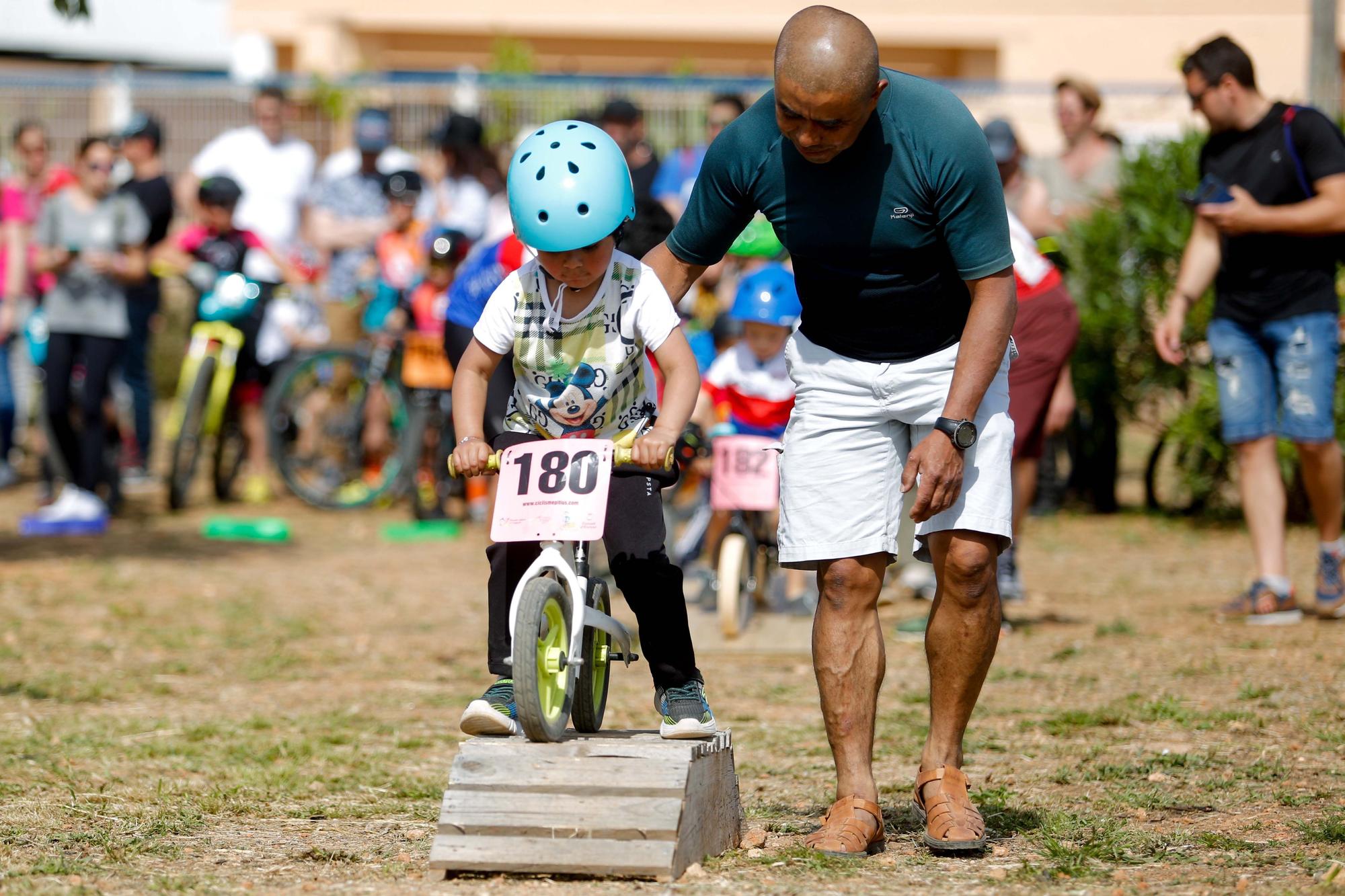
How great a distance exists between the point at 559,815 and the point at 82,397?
8095 mm

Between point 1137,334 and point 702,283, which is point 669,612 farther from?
point 1137,334

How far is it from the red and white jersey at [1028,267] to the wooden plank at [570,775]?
3.94 m

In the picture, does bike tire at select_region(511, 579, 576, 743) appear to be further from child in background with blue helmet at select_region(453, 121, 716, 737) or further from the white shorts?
the white shorts

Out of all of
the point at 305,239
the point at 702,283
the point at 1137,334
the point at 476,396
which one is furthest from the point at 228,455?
the point at 476,396

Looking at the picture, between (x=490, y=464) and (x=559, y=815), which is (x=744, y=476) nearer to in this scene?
(x=490, y=464)

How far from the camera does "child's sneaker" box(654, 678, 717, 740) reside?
15.6ft

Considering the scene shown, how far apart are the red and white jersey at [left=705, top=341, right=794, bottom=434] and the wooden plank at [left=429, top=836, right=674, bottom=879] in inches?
163

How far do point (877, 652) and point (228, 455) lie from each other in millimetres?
8937

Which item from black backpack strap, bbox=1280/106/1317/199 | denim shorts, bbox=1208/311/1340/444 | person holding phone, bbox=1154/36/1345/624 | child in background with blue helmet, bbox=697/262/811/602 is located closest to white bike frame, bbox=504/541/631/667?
child in background with blue helmet, bbox=697/262/811/602

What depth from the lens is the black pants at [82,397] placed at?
37.3 ft

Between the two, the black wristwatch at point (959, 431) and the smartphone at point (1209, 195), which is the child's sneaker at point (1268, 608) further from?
the black wristwatch at point (959, 431)

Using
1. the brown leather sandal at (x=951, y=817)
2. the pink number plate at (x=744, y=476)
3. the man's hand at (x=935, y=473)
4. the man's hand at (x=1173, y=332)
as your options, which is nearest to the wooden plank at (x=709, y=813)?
the brown leather sandal at (x=951, y=817)

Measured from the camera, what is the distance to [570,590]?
15.6 ft

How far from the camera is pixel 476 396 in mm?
4926
